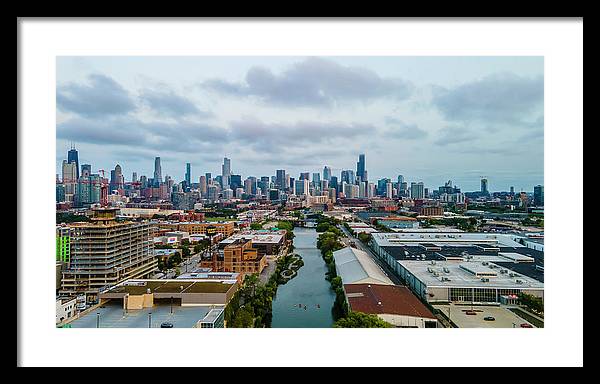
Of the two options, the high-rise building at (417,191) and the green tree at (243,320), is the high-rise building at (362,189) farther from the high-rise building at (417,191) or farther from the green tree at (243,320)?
the green tree at (243,320)

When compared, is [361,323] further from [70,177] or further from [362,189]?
[362,189]

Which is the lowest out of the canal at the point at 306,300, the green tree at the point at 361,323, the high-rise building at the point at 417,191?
the canal at the point at 306,300

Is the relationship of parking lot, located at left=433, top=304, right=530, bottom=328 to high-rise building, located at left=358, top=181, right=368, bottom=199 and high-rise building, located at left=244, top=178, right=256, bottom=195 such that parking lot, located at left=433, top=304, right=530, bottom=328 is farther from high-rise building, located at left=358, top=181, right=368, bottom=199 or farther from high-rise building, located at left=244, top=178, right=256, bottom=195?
high-rise building, located at left=244, top=178, right=256, bottom=195

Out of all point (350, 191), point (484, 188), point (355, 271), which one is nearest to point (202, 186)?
point (350, 191)

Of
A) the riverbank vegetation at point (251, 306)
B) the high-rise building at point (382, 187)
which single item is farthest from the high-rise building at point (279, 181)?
the riverbank vegetation at point (251, 306)

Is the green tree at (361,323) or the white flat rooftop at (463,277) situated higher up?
the green tree at (361,323)
